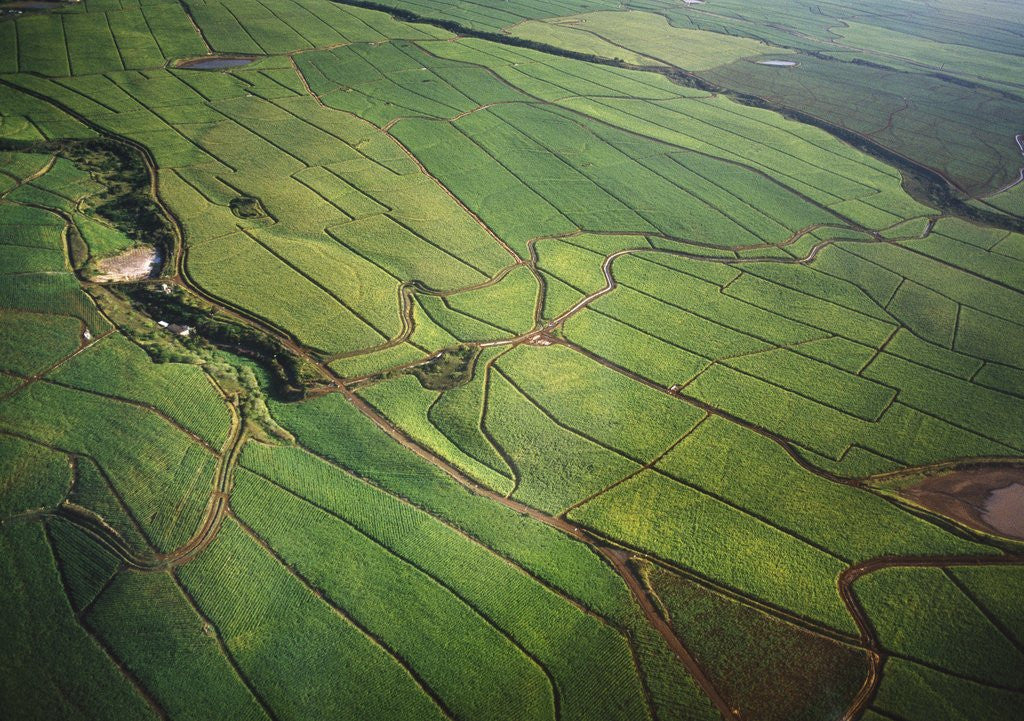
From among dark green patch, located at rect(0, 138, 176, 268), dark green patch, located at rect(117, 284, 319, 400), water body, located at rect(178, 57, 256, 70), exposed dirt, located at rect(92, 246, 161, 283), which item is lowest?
dark green patch, located at rect(117, 284, 319, 400)

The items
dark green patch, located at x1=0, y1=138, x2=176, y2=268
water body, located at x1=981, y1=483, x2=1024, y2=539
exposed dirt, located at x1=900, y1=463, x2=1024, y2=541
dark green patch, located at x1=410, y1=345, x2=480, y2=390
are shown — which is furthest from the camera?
dark green patch, located at x1=0, y1=138, x2=176, y2=268

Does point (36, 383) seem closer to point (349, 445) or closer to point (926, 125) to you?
point (349, 445)

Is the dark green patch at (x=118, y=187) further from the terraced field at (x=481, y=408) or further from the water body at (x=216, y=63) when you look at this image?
the water body at (x=216, y=63)

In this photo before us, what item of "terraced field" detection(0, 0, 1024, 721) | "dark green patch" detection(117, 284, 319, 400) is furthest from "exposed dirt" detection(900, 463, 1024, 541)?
"dark green patch" detection(117, 284, 319, 400)

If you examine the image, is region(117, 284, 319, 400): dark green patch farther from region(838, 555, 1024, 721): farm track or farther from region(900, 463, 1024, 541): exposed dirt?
region(900, 463, 1024, 541): exposed dirt

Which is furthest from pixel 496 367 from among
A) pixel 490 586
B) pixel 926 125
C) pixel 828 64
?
pixel 828 64

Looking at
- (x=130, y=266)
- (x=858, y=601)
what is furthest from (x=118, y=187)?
(x=858, y=601)
